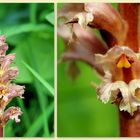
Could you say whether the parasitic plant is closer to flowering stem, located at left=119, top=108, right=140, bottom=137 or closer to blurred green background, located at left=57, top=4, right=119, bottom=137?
blurred green background, located at left=57, top=4, right=119, bottom=137

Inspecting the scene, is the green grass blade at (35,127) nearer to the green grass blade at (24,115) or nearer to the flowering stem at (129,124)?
the green grass blade at (24,115)

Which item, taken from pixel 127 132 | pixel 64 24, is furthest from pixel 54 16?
pixel 127 132

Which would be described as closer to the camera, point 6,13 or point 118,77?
point 118,77

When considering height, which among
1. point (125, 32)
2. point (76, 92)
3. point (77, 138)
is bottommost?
point (77, 138)

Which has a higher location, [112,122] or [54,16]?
[54,16]

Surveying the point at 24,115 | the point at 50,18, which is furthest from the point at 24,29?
the point at 24,115

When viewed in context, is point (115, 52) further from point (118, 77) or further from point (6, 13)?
point (6, 13)

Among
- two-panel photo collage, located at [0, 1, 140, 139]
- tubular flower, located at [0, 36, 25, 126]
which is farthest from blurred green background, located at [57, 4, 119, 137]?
tubular flower, located at [0, 36, 25, 126]
